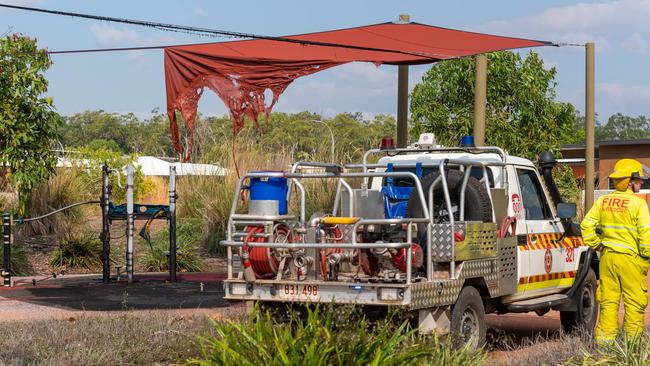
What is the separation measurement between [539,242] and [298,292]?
3.39m

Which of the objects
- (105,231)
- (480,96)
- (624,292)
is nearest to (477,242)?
(624,292)

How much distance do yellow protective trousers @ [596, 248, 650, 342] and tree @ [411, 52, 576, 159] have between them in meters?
18.4

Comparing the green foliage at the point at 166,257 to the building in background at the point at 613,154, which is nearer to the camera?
the green foliage at the point at 166,257

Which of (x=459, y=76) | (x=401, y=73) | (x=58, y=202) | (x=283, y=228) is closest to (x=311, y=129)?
(x=459, y=76)

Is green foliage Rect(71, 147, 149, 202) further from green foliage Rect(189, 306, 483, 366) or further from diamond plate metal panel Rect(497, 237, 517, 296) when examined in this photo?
green foliage Rect(189, 306, 483, 366)

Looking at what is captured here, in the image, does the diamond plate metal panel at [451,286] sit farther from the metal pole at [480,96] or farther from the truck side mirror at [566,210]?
the metal pole at [480,96]

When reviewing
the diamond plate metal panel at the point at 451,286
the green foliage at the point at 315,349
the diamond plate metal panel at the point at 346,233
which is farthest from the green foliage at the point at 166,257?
the green foliage at the point at 315,349

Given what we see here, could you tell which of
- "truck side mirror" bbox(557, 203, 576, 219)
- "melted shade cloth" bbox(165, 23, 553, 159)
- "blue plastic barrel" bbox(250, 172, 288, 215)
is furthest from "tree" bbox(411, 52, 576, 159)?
"blue plastic barrel" bbox(250, 172, 288, 215)

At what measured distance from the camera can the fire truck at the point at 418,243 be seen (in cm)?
945

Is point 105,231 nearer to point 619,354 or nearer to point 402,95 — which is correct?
point 402,95

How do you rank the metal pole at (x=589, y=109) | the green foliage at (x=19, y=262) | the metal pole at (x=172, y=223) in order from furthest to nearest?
the metal pole at (x=589, y=109) → the green foliage at (x=19, y=262) → the metal pole at (x=172, y=223)

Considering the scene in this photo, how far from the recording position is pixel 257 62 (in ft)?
40.0

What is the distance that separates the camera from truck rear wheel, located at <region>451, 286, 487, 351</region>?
9812 mm

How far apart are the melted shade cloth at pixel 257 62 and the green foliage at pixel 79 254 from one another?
709 centimetres
